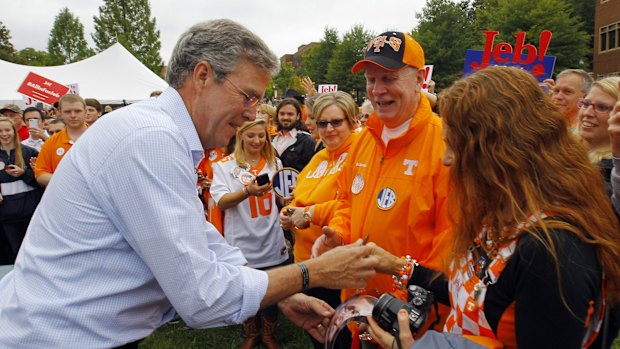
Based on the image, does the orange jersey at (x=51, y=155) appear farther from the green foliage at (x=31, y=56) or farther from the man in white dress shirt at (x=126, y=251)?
the green foliage at (x=31, y=56)

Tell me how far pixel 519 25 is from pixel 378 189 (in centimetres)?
4012

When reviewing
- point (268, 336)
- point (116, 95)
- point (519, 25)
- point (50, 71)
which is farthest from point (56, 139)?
point (519, 25)

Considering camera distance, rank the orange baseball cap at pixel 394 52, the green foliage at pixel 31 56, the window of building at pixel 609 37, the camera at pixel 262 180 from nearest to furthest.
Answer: the orange baseball cap at pixel 394 52
the camera at pixel 262 180
the window of building at pixel 609 37
the green foliage at pixel 31 56

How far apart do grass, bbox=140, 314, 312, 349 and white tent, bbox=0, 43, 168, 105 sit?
15002 millimetres

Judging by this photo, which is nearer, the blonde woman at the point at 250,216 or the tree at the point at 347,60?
the blonde woman at the point at 250,216

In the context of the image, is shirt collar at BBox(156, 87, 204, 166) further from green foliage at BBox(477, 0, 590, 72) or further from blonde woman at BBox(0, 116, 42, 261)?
green foliage at BBox(477, 0, 590, 72)

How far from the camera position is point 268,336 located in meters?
4.39

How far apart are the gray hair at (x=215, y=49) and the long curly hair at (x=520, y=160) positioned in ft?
2.76

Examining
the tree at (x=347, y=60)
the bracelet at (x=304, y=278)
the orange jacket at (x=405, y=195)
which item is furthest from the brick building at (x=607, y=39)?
the bracelet at (x=304, y=278)

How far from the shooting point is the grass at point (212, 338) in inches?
181

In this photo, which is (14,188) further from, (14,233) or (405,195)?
(405,195)

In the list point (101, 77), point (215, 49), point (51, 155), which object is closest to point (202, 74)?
point (215, 49)

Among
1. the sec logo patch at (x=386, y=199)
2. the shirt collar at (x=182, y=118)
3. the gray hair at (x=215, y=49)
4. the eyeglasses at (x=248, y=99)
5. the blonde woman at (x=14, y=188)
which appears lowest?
the blonde woman at (x=14, y=188)

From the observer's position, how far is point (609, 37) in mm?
33094
